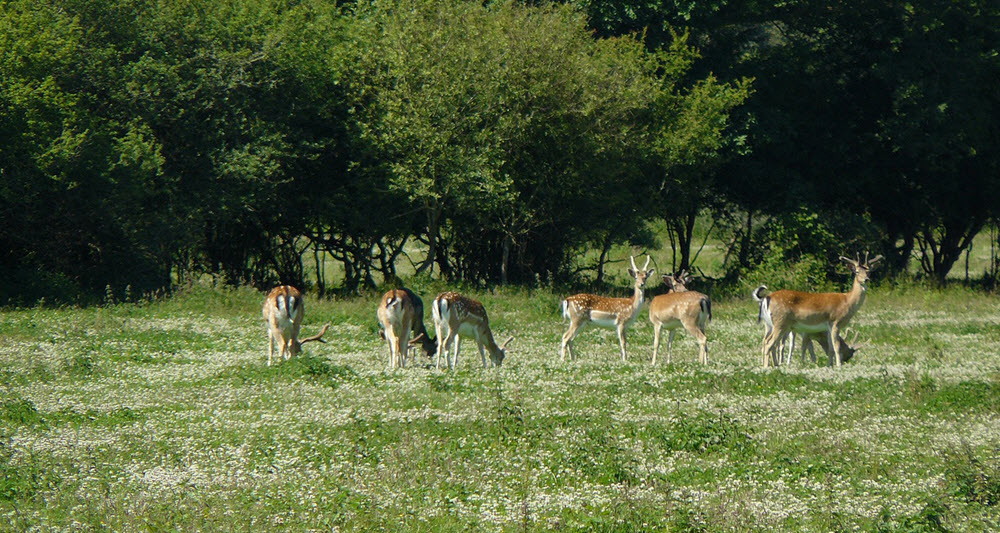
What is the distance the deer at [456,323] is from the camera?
63.4 ft

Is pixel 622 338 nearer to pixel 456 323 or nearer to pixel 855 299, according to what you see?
pixel 456 323

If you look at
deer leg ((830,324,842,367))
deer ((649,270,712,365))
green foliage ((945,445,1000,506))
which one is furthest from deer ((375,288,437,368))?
green foliage ((945,445,1000,506))

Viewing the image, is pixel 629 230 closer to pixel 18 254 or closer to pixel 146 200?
pixel 146 200

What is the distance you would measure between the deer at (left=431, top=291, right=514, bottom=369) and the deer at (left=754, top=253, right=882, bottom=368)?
4968mm

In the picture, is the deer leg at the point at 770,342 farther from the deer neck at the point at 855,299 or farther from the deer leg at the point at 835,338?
the deer neck at the point at 855,299

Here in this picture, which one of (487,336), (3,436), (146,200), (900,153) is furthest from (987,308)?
(3,436)

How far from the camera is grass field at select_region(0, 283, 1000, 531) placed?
33.6 feet

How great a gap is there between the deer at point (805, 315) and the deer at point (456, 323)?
497 cm

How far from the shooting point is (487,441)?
12859mm

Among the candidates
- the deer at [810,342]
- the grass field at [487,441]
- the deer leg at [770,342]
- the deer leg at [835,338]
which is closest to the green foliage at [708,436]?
the grass field at [487,441]

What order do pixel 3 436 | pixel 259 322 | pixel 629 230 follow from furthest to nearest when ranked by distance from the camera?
1. pixel 629 230
2. pixel 259 322
3. pixel 3 436

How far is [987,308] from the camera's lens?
2984cm

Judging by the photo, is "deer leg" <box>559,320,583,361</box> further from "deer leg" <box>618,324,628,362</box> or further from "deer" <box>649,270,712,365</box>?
"deer" <box>649,270,712,365</box>

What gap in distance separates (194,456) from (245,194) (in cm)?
1919
